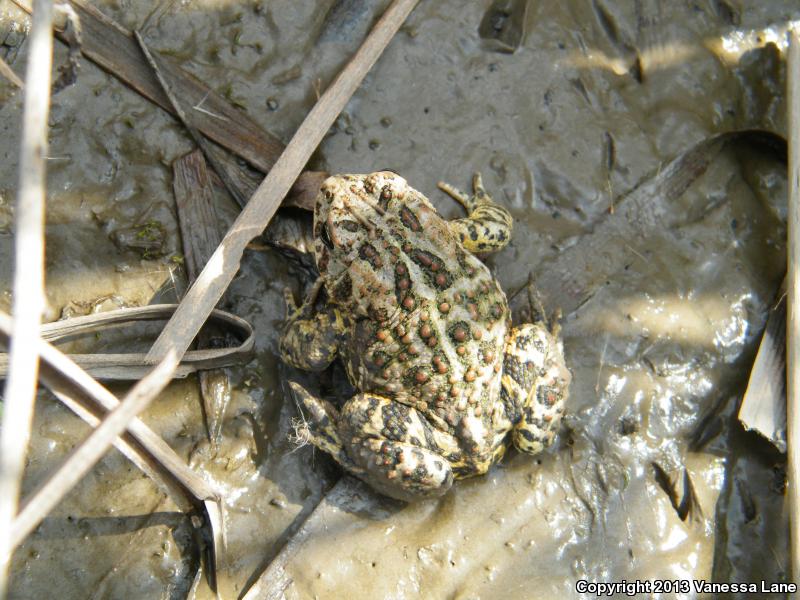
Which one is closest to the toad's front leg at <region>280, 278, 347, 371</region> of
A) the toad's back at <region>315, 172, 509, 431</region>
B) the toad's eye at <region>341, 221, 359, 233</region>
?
the toad's back at <region>315, 172, 509, 431</region>

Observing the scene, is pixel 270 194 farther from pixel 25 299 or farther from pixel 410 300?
pixel 25 299

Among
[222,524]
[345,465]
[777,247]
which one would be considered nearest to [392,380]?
[345,465]

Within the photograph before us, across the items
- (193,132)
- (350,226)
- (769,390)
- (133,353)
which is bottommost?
(133,353)

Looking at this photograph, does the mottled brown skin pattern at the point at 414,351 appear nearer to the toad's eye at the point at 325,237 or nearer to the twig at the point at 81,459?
the toad's eye at the point at 325,237

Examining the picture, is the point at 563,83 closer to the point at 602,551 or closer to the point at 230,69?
the point at 230,69

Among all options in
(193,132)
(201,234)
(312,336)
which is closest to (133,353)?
(201,234)
